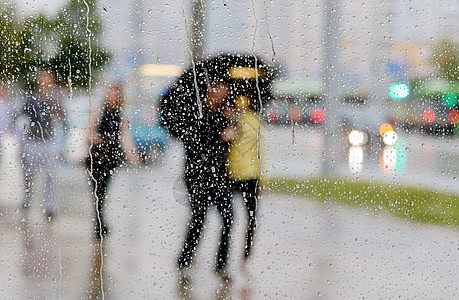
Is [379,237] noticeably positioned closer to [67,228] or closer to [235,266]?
[235,266]

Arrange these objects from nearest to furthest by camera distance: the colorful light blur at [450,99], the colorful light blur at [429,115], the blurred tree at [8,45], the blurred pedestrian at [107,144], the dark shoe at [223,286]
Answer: the blurred tree at [8,45] → the blurred pedestrian at [107,144] → the dark shoe at [223,286] → the colorful light blur at [429,115] → the colorful light blur at [450,99]

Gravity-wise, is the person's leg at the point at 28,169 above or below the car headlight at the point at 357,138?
below

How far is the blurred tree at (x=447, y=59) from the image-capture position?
2824mm

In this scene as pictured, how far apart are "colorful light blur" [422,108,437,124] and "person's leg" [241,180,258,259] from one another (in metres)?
0.90

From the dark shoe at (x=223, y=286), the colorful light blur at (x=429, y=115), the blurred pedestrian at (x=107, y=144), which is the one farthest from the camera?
the colorful light blur at (x=429, y=115)

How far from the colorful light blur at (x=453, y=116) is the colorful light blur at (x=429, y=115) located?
11 cm

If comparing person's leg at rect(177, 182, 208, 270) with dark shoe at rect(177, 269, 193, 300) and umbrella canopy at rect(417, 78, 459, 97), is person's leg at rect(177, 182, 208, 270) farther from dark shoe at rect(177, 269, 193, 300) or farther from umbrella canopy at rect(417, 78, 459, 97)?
umbrella canopy at rect(417, 78, 459, 97)

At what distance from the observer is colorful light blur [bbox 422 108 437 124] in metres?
2.81

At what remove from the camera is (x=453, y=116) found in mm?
2922

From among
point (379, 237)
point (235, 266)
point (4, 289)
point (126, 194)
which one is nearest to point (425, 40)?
point (379, 237)

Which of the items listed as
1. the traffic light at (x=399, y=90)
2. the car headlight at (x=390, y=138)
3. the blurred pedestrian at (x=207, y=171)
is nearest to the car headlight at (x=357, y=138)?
the car headlight at (x=390, y=138)

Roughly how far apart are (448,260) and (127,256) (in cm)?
154

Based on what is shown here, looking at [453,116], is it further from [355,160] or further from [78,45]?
[78,45]

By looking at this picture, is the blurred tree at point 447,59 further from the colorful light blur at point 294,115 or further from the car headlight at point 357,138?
the colorful light blur at point 294,115
